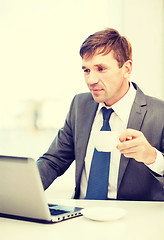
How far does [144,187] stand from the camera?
6.15 feet

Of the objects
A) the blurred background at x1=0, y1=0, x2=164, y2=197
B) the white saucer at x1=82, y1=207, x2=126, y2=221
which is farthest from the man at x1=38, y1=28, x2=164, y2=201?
the blurred background at x1=0, y1=0, x2=164, y2=197

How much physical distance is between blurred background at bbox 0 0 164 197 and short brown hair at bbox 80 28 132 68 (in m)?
0.93

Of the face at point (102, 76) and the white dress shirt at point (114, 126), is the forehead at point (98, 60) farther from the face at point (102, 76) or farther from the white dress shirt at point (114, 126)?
the white dress shirt at point (114, 126)

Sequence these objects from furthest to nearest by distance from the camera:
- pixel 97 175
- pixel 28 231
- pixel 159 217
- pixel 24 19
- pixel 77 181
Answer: pixel 24 19 → pixel 77 181 → pixel 97 175 → pixel 159 217 → pixel 28 231

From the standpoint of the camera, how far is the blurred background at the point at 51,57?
2.95 m

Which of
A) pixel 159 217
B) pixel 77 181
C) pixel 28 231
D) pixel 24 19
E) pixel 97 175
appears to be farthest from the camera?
pixel 24 19

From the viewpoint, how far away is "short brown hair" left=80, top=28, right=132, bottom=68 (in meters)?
1.98

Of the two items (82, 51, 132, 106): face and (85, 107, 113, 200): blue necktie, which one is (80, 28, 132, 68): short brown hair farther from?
(85, 107, 113, 200): blue necktie

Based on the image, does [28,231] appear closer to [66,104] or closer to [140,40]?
[66,104]

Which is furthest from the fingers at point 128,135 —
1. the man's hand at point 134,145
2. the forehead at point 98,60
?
the forehead at point 98,60

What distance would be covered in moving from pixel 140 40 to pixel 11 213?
2.11 metres

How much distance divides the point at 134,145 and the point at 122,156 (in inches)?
16.8

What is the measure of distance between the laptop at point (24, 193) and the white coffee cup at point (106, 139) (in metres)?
0.28

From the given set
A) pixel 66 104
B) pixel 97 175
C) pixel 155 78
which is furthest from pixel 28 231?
pixel 155 78
